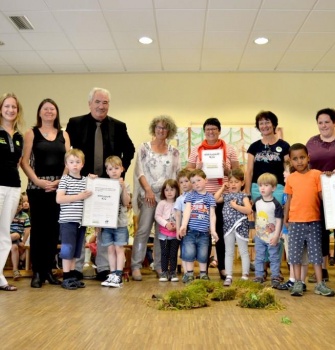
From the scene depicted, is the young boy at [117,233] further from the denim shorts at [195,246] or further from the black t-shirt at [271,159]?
the black t-shirt at [271,159]

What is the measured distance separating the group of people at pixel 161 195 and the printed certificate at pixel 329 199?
10cm

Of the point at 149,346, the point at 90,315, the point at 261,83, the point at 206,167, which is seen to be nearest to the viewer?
the point at 149,346

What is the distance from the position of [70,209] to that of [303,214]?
72.0 inches

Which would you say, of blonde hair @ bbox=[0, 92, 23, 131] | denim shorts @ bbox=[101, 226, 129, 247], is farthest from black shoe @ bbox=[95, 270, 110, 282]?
blonde hair @ bbox=[0, 92, 23, 131]

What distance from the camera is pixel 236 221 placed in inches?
157


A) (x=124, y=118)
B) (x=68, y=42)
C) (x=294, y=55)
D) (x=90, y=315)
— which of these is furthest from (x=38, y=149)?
(x=294, y=55)

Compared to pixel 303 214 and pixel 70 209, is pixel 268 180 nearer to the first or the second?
pixel 303 214

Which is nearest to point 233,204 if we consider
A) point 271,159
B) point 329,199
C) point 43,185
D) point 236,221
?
point 236,221

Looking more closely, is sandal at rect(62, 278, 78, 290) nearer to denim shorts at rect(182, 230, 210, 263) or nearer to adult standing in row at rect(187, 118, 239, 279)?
denim shorts at rect(182, 230, 210, 263)

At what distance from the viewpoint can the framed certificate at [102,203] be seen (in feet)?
12.4

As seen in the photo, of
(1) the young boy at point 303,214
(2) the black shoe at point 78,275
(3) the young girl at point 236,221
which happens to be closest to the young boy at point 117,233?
(2) the black shoe at point 78,275

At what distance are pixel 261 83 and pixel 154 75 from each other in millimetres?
1843

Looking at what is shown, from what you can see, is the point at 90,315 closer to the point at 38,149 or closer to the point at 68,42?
the point at 38,149

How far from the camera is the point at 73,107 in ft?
26.3
